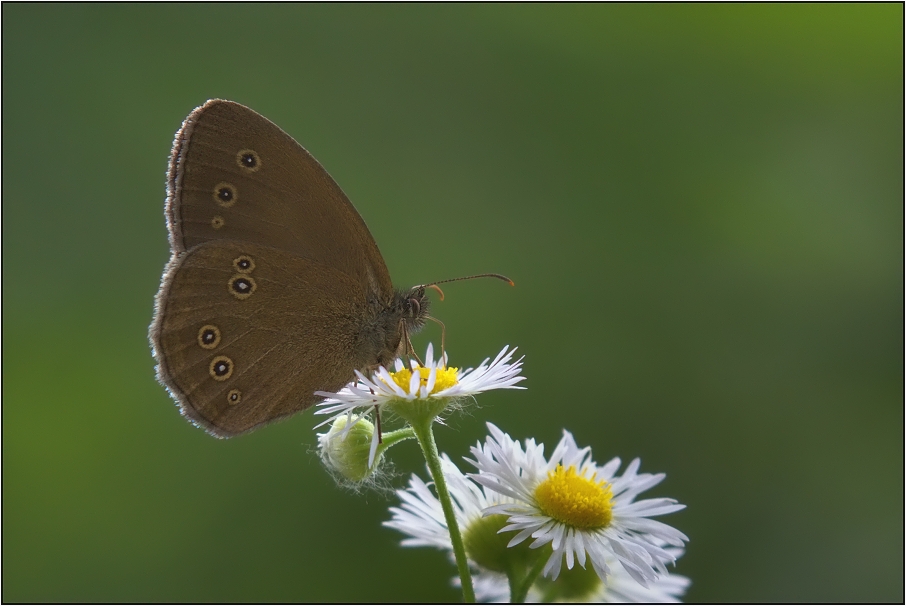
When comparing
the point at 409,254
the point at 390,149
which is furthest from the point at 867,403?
the point at 390,149

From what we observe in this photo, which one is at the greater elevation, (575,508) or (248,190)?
(248,190)

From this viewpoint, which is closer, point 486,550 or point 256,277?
point 486,550

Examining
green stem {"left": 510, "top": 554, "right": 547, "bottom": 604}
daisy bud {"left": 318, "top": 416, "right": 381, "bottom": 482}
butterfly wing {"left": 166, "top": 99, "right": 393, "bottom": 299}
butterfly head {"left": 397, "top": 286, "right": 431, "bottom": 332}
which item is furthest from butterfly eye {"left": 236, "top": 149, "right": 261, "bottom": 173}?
green stem {"left": 510, "top": 554, "right": 547, "bottom": 604}

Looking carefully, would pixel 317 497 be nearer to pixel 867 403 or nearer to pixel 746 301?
pixel 746 301

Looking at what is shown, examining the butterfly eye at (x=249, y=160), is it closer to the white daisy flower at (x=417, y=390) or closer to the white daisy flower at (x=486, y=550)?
the white daisy flower at (x=417, y=390)

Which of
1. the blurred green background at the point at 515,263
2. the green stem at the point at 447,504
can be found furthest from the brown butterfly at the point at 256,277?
the blurred green background at the point at 515,263

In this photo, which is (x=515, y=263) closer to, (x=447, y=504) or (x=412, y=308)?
(x=412, y=308)

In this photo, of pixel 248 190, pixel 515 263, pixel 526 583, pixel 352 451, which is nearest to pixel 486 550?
pixel 526 583
